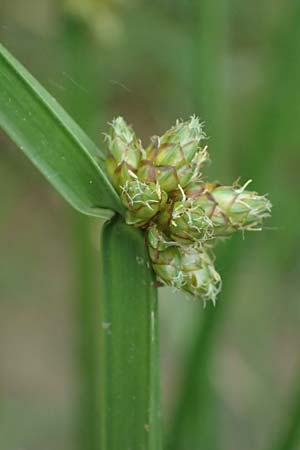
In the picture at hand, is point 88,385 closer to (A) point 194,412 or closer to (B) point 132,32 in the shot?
(A) point 194,412

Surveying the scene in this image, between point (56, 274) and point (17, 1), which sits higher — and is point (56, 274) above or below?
below

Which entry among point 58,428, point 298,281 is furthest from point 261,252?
point 58,428

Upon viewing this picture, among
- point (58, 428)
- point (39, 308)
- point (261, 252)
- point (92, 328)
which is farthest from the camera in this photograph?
point (39, 308)

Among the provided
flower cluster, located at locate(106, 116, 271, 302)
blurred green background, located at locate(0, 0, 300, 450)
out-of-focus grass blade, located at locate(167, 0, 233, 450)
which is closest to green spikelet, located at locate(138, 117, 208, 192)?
flower cluster, located at locate(106, 116, 271, 302)

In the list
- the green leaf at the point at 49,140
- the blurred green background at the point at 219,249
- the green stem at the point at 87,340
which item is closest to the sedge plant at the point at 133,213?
the green leaf at the point at 49,140

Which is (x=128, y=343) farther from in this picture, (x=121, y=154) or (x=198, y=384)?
(x=198, y=384)
